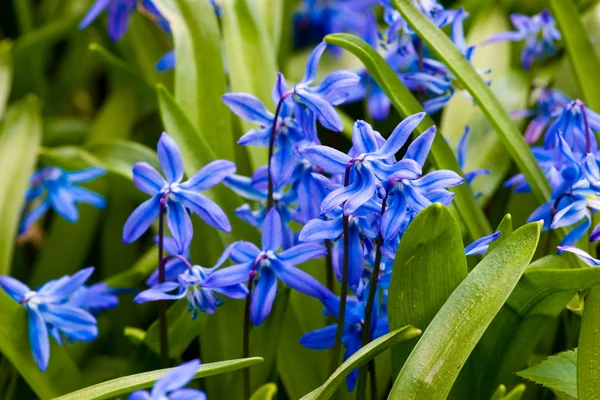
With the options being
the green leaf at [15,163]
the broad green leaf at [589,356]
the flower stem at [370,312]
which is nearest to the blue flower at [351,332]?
the flower stem at [370,312]

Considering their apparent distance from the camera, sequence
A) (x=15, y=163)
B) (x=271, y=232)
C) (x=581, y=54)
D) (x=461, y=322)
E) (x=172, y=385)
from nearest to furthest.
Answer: (x=172, y=385)
(x=461, y=322)
(x=271, y=232)
(x=581, y=54)
(x=15, y=163)

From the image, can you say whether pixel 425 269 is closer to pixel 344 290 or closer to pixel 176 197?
pixel 344 290

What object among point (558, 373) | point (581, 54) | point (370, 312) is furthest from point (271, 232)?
point (581, 54)

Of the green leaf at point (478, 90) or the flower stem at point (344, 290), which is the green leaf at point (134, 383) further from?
the green leaf at point (478, 90)

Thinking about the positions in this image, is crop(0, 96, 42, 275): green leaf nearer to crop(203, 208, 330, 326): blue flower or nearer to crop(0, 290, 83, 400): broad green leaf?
crop(0, 290, 83, 400): broad green leaf

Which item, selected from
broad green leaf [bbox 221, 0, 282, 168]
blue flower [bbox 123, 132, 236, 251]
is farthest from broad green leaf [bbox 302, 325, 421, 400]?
broad green leaf [bbox 221, 0, 282, 168]

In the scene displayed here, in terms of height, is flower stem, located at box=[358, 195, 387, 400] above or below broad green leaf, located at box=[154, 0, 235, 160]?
below

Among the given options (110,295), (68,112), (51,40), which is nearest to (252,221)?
(110,295)
